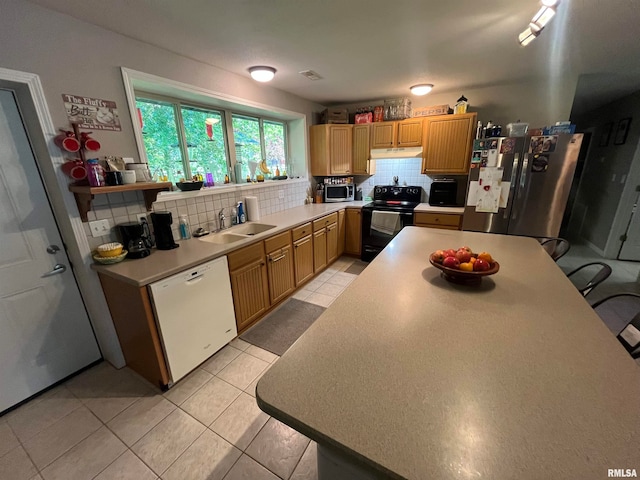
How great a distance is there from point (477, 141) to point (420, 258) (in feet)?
7.00

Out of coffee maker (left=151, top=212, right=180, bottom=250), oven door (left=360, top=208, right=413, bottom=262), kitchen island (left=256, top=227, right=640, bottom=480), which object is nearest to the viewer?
kitchen island (left=256, top=227, right=640, bottom=480)

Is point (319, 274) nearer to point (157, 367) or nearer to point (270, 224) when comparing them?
point (270, 224)

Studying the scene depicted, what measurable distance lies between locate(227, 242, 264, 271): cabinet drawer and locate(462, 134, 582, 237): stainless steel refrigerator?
2537mm

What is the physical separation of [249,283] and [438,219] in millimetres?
2522

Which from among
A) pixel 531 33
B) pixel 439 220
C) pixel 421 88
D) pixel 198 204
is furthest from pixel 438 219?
pixel 198 204

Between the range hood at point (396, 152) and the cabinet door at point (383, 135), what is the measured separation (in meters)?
0.06

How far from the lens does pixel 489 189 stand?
9.85 feet

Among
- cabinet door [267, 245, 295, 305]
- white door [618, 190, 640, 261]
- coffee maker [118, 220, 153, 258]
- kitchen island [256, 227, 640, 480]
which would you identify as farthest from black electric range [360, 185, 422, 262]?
white door [618, 190, 640, 261]

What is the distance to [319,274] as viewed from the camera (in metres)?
3.60

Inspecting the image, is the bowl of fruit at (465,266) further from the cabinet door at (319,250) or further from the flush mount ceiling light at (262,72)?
the flush mount ceiling light at (262,72)

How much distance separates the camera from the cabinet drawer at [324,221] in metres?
3.27

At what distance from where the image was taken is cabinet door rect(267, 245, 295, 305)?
2615mm

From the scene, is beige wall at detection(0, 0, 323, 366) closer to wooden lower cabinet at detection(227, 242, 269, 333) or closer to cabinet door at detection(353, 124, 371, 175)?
wooden lower cabinet at detection(227, 242, 269, 333)

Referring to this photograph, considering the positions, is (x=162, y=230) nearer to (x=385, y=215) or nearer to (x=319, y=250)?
(x=319, y=250)
